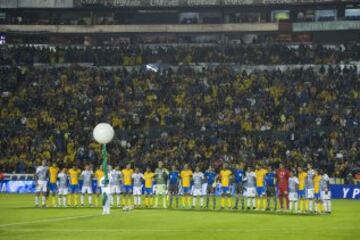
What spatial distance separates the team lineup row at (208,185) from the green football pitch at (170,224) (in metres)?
1.59

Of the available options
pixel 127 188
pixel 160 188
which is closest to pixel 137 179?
pixel 127 188

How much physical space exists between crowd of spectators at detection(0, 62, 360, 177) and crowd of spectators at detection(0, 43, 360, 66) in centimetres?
116

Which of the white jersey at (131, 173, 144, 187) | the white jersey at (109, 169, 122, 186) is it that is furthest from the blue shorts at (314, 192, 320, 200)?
the white jersey at (109, 169, 122, 186)

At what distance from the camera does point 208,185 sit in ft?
149

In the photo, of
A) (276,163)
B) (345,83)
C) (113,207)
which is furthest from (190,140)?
(113,207)

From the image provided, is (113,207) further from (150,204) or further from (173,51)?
(173,51)

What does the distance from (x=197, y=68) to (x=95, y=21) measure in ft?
39.2

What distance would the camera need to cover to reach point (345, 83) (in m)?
66.2

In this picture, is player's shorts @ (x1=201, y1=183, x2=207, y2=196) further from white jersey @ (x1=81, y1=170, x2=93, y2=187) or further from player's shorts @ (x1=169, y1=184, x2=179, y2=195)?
white jersey @ (x1=81, y1=170, x2=93, y2=187)

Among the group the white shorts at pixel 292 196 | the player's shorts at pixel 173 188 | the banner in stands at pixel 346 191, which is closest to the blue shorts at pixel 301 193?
the white shorts at pixel 292 196

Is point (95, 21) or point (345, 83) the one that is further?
point (95, 21)

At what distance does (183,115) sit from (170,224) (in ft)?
99.2

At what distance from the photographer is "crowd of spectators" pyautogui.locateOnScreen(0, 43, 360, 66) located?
72.1 m

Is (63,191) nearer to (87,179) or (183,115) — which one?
(87,179)
